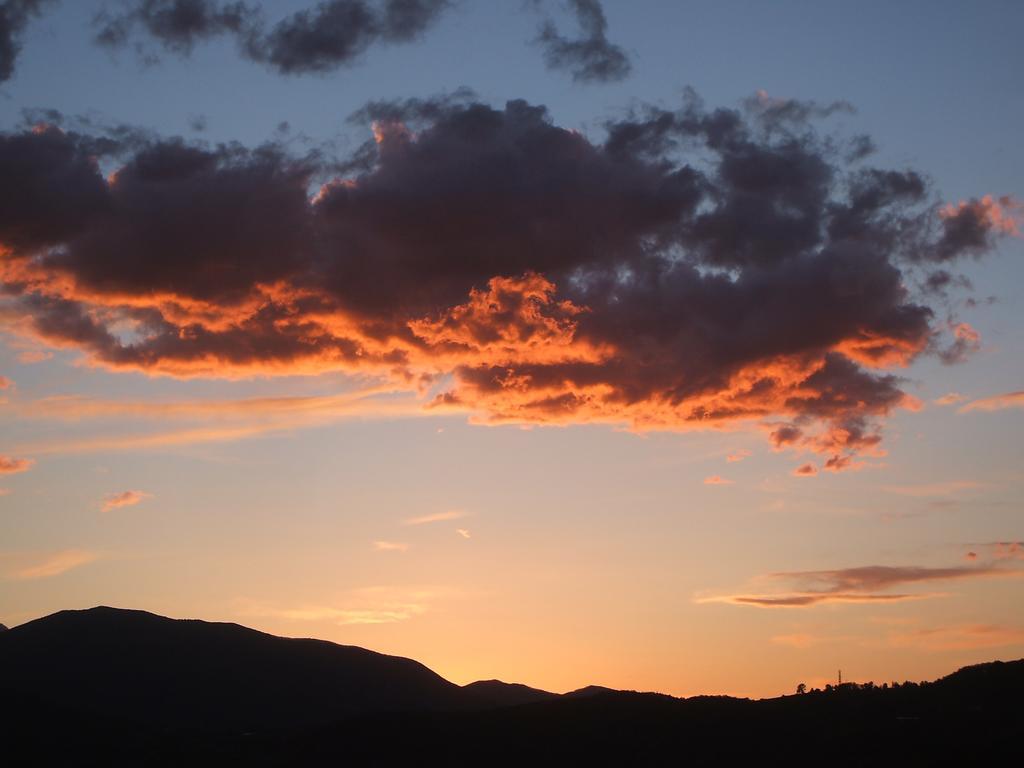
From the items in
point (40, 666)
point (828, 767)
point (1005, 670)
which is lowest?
point (828, 767)

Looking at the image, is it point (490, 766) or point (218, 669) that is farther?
point (218, 669)

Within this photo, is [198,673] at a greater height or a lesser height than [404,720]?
greater

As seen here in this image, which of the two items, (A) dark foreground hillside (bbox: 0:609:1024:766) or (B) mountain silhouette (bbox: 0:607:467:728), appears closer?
(A) dark foreground hillside (bbox: 0:609:1024:766)

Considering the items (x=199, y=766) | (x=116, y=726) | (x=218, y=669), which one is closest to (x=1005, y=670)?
(x=199, y=766)

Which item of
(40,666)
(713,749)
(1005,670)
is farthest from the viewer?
(40,666)

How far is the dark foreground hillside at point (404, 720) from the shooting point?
301 ft

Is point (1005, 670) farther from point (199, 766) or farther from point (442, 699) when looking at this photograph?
point (442, 699)

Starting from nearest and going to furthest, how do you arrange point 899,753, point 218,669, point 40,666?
point 899,753 < point 40,666 < point 218,669

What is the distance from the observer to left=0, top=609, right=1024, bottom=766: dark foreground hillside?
91625 millimetres

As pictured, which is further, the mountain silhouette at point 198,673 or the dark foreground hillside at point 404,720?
the mountain silhouette at point 198,673

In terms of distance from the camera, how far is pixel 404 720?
4697 inches

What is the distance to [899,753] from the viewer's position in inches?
3339

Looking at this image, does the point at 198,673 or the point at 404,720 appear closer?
the point at 404,720

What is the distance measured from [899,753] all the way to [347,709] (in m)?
102
